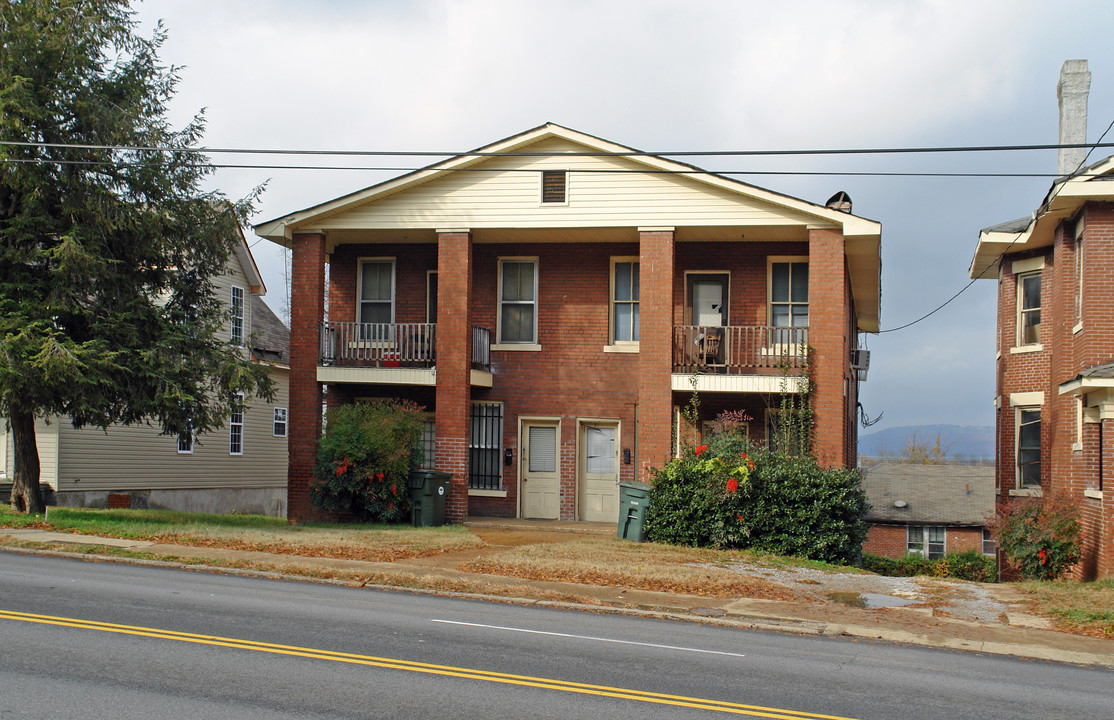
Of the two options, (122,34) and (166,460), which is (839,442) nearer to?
(122,34)

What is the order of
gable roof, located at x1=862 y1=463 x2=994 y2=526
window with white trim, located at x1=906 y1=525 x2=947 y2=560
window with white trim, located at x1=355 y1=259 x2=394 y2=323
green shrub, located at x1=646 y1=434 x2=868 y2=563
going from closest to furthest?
green shrub, located at x1=646 y1=434 x2=868 y2=563
window with white trim, located at x1=355 y1=259 x2=394 y2=323
window with white trim, located at x1=906 y1=525 x2=947 y2=560
gable roof, located at x1=862 y1=463 x2=994 y2=526

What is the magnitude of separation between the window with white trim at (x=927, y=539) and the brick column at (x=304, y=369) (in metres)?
24.2

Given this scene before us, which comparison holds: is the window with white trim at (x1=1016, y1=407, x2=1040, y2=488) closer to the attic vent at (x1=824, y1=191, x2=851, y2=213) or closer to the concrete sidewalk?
the attic vent at (x1=824, y1=191, x2=851, y2=213)

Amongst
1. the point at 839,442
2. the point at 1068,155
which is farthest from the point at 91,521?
the point at 1068,155

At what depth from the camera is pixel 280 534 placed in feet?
56.7

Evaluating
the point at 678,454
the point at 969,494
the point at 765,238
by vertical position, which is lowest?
the point at 969,494

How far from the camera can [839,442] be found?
19594 millimetres

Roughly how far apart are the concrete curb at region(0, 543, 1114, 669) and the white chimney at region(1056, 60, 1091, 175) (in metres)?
14.8

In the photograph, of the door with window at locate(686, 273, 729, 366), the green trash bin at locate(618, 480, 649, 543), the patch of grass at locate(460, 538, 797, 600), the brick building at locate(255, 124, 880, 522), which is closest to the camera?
the patch of grass at locate(460, 538, 797, 600)

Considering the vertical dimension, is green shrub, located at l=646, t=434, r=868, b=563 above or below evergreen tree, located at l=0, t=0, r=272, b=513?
below

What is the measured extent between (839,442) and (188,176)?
13752 millimetres

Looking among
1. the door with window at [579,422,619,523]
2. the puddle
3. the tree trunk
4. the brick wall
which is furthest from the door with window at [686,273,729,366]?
the brick wall

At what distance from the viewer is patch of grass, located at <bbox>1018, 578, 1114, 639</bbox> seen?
11758 mm

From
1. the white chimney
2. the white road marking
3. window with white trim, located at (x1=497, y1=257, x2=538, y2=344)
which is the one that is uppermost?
the white chimney
